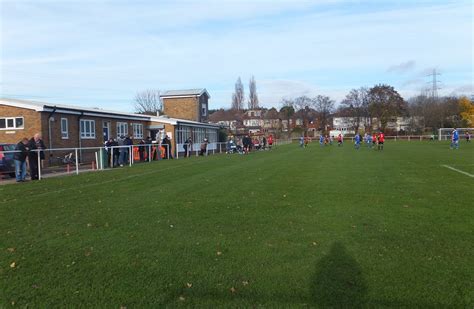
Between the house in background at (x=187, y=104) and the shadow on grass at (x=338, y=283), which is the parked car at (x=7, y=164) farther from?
the house in background at (x=187, y=104)

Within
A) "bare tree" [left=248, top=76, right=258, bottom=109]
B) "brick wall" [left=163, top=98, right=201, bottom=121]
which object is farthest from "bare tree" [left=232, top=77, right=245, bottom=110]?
"brick wall" [left=163, top=98, right=201, bottom=121]

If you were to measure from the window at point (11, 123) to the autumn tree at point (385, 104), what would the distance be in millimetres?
74379

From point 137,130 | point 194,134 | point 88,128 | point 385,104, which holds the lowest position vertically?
point 194,134

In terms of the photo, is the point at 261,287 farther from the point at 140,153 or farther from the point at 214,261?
the point at 140,153

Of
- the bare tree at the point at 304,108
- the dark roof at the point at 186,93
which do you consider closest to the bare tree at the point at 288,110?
the bare tree at the point at 304,108

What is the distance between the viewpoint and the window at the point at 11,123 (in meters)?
24.8

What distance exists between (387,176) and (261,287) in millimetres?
11375

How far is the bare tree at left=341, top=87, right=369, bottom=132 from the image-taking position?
92.0 meters

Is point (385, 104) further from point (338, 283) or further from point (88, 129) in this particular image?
point (338, 283)

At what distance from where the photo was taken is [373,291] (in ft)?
14.0

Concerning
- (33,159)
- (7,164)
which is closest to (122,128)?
(7,164)

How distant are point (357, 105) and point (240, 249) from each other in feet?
306

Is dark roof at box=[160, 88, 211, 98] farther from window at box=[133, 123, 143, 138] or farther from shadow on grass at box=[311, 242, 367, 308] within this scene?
shadow on grass at box=[311, 242, 367, 308]

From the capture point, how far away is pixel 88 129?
93.3 feet
